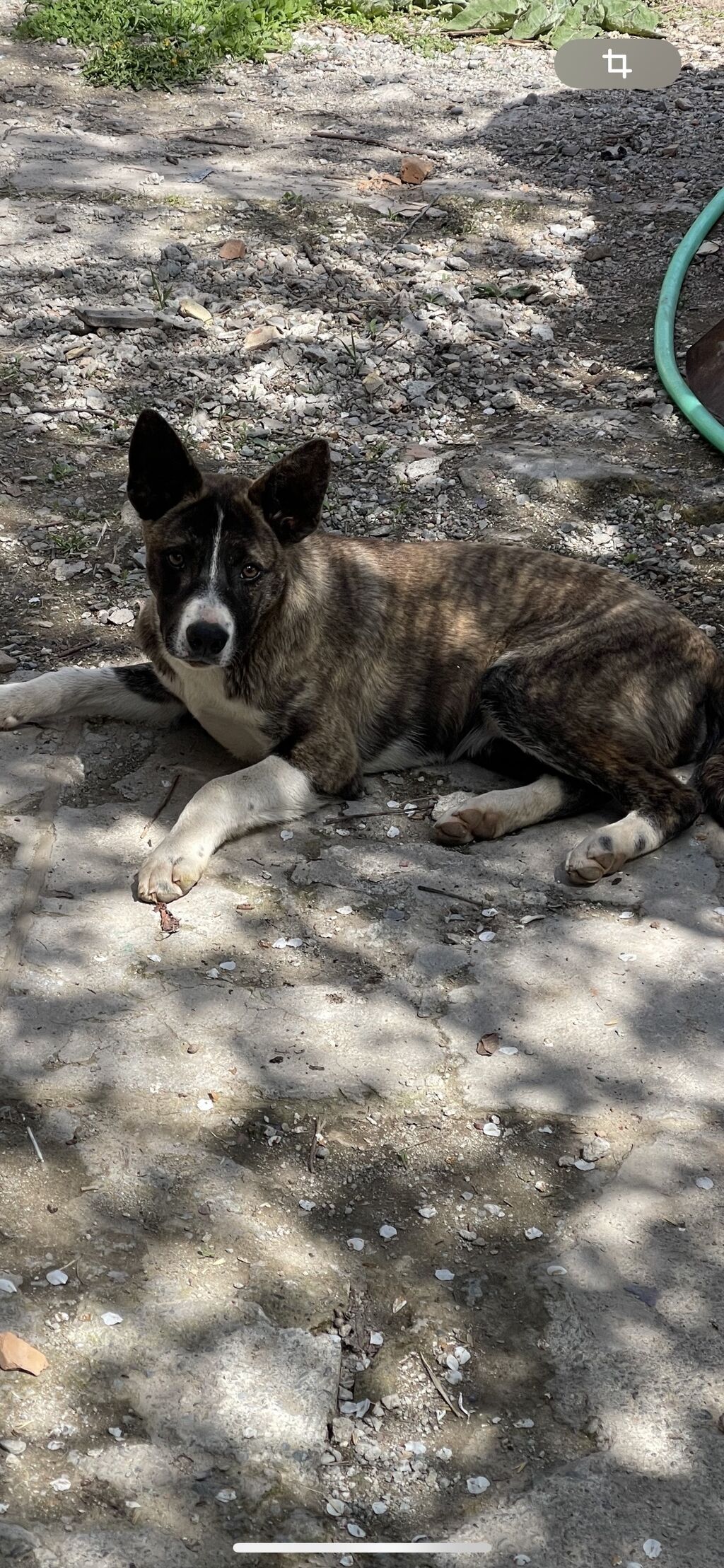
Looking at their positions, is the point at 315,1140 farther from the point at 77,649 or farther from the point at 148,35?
the point at 148,35

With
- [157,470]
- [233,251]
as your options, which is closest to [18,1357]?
[157,470]

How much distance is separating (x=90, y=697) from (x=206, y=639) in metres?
0.96

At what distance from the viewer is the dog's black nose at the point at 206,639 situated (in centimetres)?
450

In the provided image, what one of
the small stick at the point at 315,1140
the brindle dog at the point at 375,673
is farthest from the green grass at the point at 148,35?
the small stick at the point at 315,1140

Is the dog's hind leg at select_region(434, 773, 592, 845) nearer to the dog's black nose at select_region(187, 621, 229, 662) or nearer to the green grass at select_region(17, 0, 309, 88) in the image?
the dog's black nose at select_region(187, 621, 229, 662)

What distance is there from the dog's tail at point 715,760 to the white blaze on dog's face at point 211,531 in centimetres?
159

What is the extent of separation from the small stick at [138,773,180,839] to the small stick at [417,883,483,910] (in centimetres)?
93

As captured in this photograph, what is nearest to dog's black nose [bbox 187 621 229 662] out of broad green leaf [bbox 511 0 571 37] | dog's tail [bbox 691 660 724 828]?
dog's tail [bbox 691 660 724 828]

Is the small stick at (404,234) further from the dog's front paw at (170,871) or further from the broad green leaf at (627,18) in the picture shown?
the dog's front paw at (170,871)

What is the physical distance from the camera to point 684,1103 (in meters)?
3.73

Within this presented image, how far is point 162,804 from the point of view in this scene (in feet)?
16.1

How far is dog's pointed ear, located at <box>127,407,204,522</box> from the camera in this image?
14.9 ft

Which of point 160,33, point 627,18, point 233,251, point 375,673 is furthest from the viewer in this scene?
point 627,18

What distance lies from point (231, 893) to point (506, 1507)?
7.05 feet
